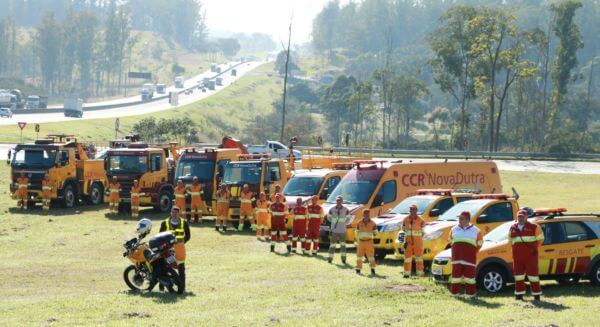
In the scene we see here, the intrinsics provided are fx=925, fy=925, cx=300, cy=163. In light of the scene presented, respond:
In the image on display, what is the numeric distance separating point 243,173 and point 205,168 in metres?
2.82

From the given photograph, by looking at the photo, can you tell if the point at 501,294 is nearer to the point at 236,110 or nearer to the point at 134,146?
the point at 134,146

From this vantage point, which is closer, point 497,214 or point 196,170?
point 497,214

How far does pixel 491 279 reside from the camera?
17.2m

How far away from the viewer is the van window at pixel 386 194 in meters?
25.7

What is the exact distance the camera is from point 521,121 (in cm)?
11806

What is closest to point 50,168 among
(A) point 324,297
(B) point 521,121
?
(A) point 324,297

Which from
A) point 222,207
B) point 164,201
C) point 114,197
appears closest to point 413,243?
point 222,207

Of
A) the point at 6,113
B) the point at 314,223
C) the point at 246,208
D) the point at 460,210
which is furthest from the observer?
the point at 6,113

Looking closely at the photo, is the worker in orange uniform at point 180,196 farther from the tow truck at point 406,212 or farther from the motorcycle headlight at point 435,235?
the motorcycle headlight at point 435,235

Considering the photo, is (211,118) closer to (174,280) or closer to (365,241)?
(365,241)

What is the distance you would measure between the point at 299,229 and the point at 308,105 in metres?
143

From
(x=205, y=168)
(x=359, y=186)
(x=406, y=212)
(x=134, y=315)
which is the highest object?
(x=205, y=168)

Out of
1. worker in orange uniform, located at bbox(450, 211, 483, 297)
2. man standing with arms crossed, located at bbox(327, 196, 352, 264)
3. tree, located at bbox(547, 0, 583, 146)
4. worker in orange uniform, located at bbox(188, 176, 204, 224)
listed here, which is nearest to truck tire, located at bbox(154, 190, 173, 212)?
worker in orange uniform, located at bbox(188, 176, 204, 224)

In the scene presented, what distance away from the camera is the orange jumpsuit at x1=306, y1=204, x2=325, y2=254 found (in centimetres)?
2317
